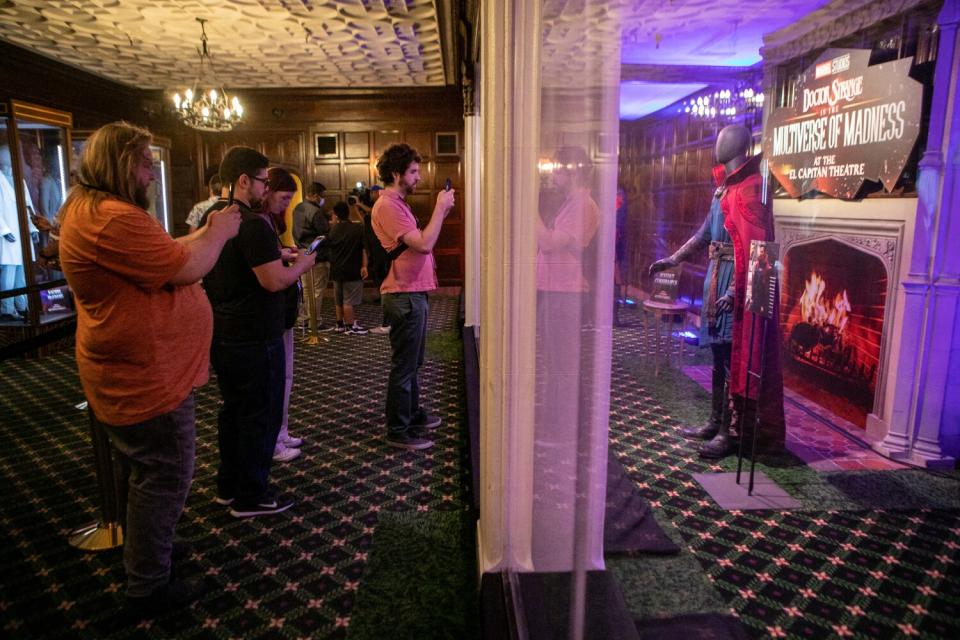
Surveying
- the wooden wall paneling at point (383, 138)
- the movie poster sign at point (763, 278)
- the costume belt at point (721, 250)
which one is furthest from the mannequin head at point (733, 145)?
the wooden wall paneling at point (383, 138)

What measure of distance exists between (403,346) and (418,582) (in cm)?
133

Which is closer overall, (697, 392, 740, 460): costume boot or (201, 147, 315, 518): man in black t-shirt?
(201, 147, 315, 518): man in black t-shirt

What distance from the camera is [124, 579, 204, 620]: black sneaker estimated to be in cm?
194

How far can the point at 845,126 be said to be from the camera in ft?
11.8

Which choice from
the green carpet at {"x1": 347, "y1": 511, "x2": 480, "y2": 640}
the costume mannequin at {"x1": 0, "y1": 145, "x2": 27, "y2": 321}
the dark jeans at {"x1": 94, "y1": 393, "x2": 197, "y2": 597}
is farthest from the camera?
the costume mannequin at {"x1": 0, "y1": 145, "x2": 27, "y2": 321}

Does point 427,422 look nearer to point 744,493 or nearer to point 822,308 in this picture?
point 744,493

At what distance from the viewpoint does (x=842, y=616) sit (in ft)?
6.31

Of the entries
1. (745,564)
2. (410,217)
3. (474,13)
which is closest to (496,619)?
(745,564)

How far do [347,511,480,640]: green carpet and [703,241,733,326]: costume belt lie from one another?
1.75 m

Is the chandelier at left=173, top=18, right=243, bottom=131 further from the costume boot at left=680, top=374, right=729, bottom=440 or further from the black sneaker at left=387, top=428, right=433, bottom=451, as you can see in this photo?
the costume boot at left=680, top=374, right=729, bottom=440

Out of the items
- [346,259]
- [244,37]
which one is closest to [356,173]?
[244,37]

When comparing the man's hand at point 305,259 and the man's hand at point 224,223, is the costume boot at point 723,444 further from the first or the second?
the man's hand at point 224,223

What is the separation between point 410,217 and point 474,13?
1.49m

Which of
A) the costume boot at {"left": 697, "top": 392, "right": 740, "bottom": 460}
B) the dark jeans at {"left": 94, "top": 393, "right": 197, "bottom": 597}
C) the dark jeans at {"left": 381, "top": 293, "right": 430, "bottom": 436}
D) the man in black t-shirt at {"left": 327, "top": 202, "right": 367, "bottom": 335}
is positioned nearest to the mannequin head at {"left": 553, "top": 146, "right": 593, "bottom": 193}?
the dark jeans at {"left": 94, "top": 393, "right": 197, "bottom": 597}
